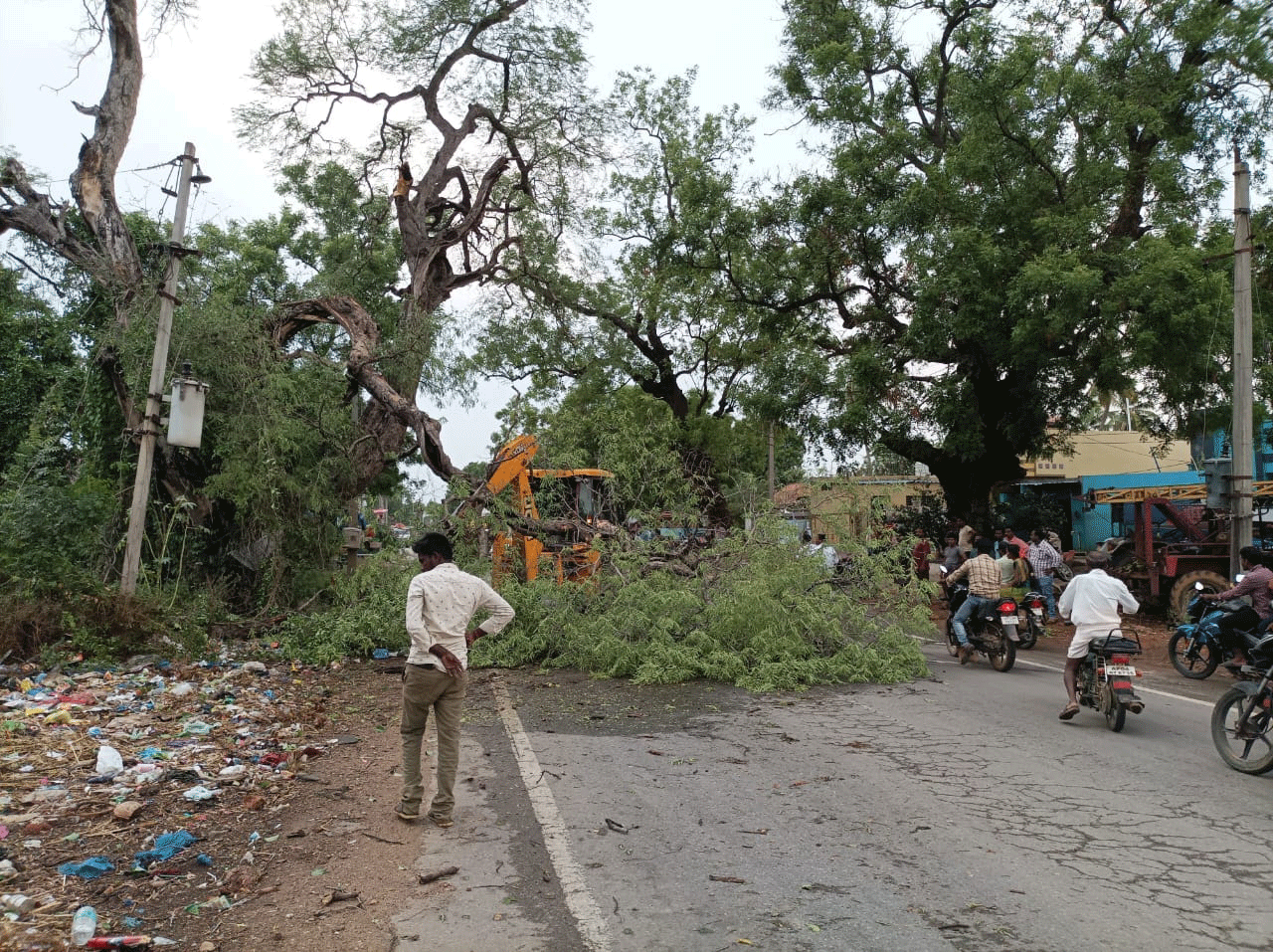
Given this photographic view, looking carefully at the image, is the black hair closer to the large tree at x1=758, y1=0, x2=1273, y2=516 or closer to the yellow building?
the large tree at x1=758, y1=0, x2=1273, y2=516

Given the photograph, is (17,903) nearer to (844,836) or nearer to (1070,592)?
(844,836)

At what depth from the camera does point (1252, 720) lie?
21.5 feet

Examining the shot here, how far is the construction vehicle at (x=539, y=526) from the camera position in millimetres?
12250

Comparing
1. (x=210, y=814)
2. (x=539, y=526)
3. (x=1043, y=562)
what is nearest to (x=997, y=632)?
(x=1043, y=562)

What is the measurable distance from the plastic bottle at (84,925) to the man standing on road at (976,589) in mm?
10164

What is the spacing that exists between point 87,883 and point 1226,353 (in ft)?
53.5

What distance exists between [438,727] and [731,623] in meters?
A: 5.40

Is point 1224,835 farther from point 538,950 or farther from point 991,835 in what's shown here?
point 538,950

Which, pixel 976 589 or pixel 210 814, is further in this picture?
pixel 976 589

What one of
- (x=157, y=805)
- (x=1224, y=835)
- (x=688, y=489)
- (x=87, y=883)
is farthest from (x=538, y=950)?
(x=688, y=489)

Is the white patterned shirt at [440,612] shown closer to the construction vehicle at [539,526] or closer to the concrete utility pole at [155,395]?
the construction vehicle at [539,526]

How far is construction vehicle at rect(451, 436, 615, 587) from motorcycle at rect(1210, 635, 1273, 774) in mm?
7046

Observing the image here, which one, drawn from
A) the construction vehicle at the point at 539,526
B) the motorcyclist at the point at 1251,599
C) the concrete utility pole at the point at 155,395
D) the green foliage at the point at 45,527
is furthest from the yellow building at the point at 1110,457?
the green foliage at the point at 45,527

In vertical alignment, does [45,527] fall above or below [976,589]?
above
